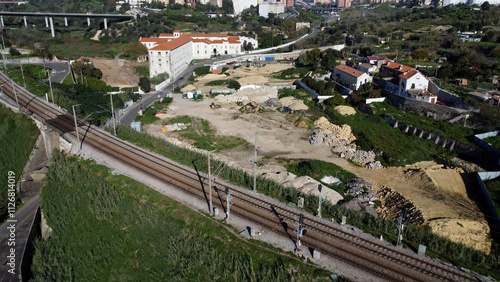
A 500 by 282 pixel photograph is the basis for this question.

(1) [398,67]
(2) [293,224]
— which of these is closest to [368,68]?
(1) [398,67]

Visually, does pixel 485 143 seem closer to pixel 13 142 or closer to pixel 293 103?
pixel 293 103

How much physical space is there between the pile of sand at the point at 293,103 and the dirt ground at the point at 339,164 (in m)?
0.68

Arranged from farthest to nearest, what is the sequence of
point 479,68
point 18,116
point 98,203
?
1. point 479,68
2. point 18,116
3. point 98,203

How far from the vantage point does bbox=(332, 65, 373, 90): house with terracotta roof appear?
6316 centimetres

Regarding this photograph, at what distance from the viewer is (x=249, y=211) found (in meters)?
27.3

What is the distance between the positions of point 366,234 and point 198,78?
61.9 meters

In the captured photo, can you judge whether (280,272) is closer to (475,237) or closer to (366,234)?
(366,234)

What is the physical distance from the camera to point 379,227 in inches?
1013

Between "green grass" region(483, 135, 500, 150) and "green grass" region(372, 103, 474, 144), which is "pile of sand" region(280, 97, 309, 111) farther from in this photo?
"green grass" region(483, 135, 500, 150)

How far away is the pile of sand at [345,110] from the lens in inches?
2141


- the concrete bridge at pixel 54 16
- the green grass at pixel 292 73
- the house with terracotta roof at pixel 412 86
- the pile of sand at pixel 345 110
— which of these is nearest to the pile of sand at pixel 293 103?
the pile of sand at pixel 345 110

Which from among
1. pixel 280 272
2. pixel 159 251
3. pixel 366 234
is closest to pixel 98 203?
pixel 159 251

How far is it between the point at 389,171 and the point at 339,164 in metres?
5.25

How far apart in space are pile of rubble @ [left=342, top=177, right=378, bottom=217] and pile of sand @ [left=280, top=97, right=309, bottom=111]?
23.9 metres
